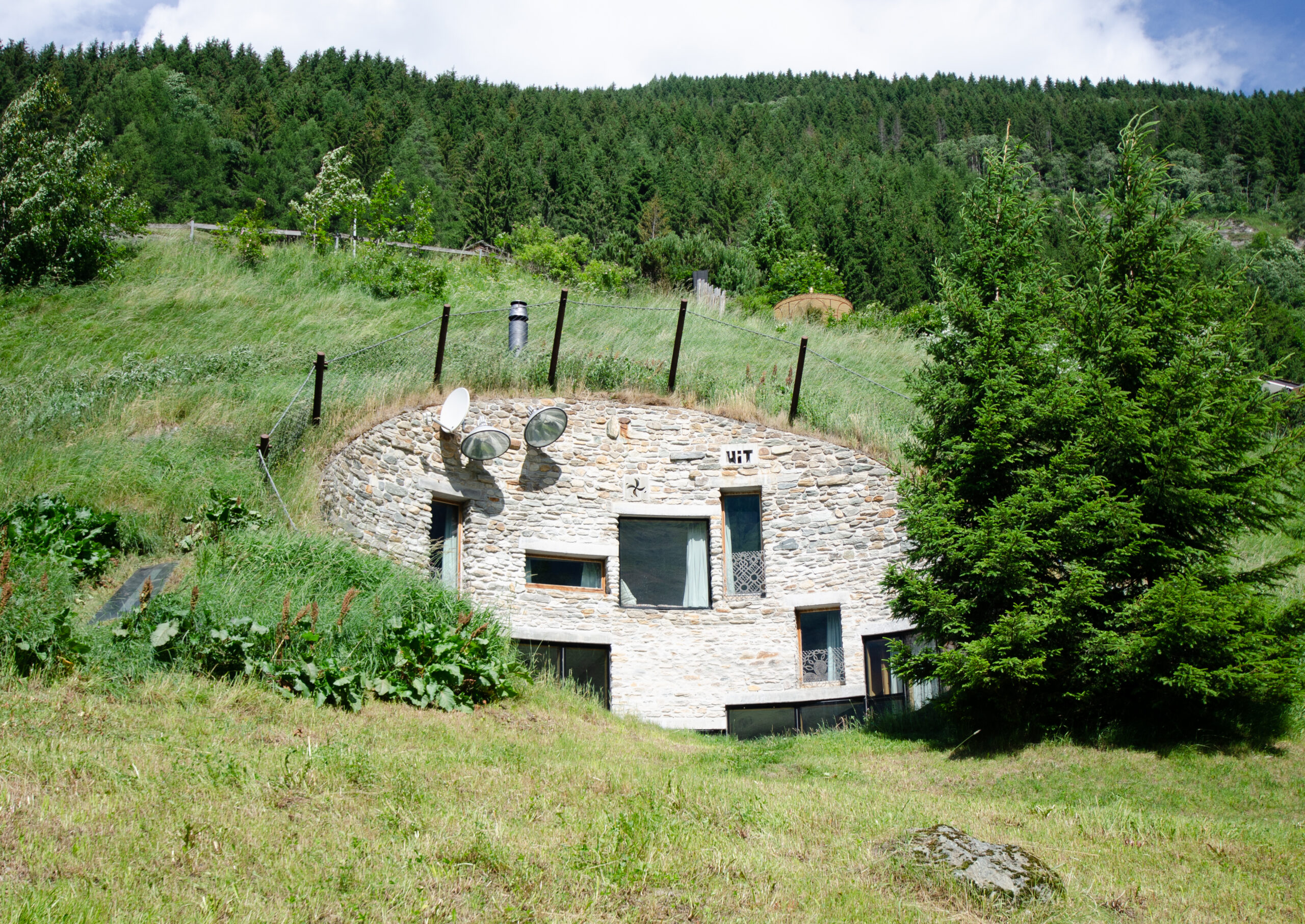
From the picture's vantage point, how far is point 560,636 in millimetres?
11914

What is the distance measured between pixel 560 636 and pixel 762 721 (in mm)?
2919

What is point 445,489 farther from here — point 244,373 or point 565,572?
point 244,373

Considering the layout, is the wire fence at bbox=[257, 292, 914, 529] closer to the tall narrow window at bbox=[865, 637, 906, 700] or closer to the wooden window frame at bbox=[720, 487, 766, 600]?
the wooden window frame at bbox=[720, 487, 766, 600]

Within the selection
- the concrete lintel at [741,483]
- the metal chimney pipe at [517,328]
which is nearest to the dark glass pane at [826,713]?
the concrete lintel at [741,483]

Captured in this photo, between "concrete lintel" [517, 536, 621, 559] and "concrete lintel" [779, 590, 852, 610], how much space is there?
2466mm

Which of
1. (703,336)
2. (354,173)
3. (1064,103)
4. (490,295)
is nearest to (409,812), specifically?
(703,336)

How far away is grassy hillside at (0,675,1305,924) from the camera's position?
3988mm

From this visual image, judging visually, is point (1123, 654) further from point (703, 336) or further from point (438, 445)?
point (703, 336)

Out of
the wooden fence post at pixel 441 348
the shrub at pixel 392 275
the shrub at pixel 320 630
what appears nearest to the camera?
the shrub at pixel 320 630

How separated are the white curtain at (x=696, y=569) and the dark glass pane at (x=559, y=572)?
50.8 inches

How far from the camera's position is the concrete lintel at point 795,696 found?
11.8 metres

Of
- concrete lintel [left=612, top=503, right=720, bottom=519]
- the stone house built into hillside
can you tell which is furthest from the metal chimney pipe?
concrete lintel [left=612, top=503, right=720, bottom=519]

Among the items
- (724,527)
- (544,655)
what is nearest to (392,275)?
(724,527)

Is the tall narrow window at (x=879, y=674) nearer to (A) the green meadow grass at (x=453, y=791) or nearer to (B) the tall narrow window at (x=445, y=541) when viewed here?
(A) the green meadow grass at (x=453, y=791)
